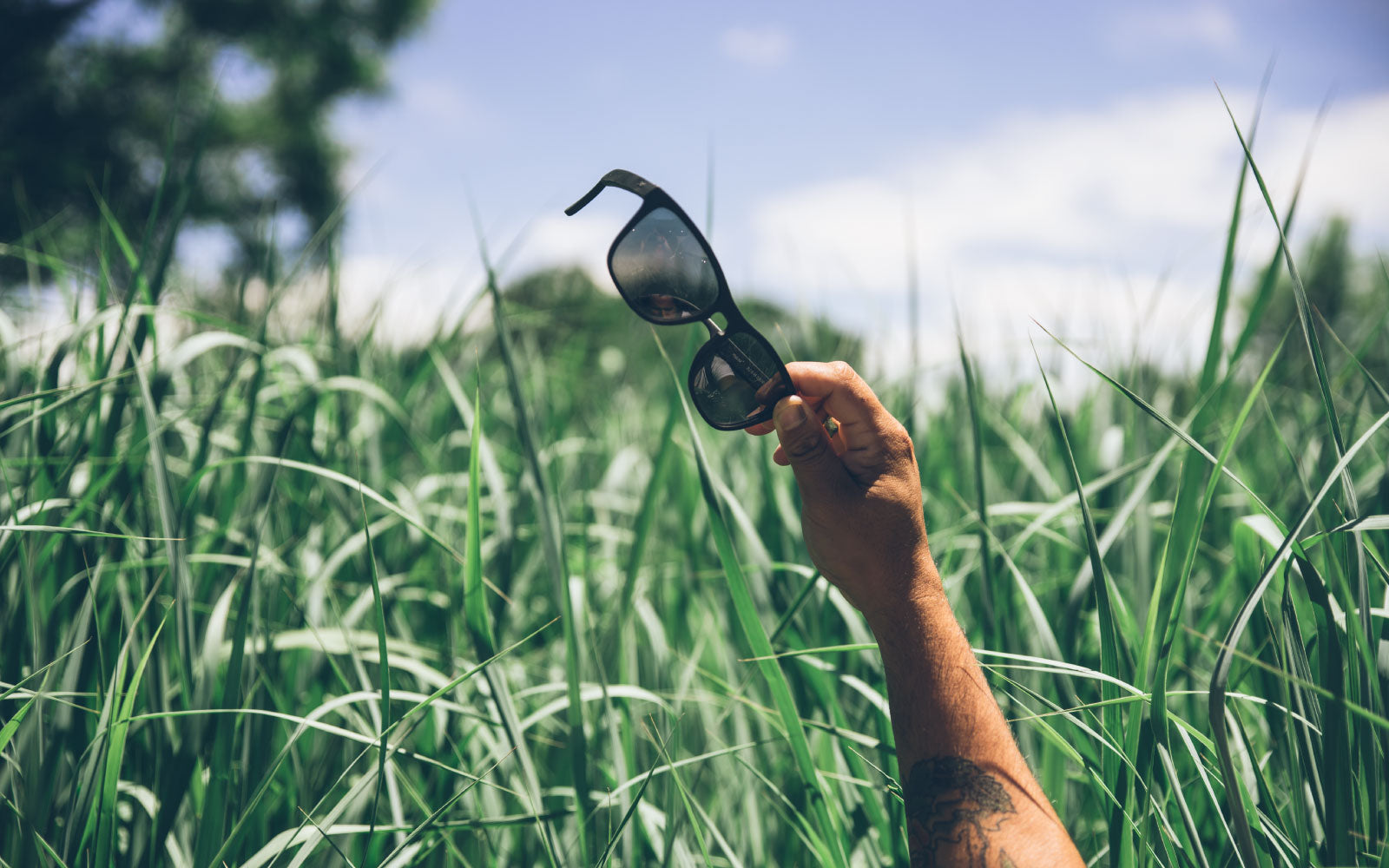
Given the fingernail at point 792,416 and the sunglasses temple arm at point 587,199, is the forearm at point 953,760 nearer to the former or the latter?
the fingernail at point 792,416

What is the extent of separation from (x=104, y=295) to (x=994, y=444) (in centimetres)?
228

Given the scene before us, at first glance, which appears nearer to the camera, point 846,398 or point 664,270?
point 846,398

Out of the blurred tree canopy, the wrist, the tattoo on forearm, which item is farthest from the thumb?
the blurred tree canopy

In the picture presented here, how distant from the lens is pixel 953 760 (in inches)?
27.6

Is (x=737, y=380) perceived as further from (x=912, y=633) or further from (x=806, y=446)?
(x=912, y=633)

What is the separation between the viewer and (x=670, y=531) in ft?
6.32

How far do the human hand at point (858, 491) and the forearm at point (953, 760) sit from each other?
3 cm

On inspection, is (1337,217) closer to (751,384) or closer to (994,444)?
(994,444)

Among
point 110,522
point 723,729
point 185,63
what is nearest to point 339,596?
point 110,522

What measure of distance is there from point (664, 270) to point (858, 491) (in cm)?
38

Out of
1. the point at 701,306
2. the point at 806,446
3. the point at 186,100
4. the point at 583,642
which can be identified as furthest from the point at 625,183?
the point at 186,100

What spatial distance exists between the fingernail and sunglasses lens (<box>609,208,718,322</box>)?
7.8 inches

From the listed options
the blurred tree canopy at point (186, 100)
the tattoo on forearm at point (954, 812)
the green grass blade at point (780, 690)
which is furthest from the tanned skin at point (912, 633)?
the blurred tree canopy at point (186, 100)

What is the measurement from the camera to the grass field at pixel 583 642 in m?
0.73
